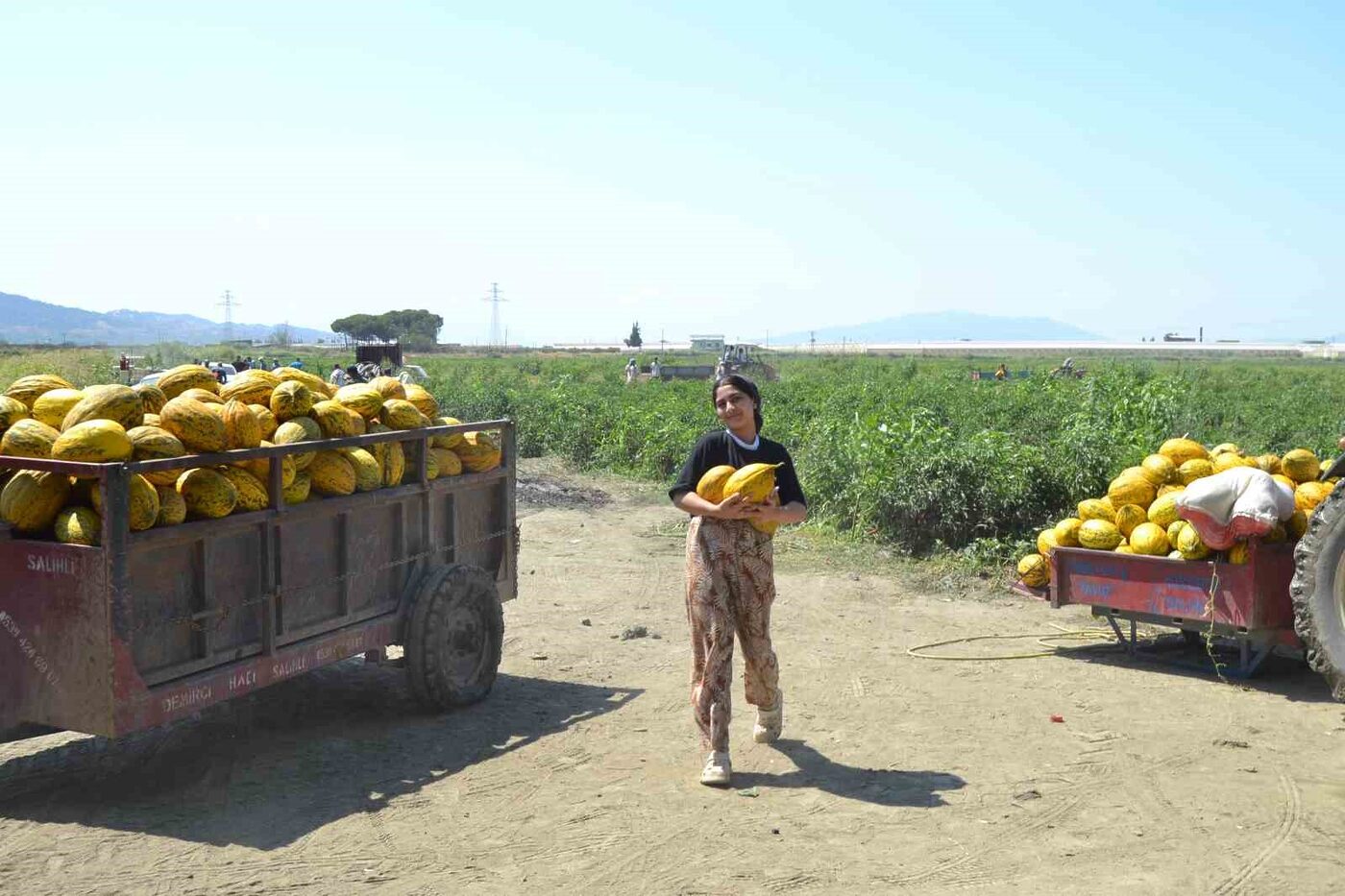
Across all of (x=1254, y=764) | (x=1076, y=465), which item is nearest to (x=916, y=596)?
(x=1076, y=465)

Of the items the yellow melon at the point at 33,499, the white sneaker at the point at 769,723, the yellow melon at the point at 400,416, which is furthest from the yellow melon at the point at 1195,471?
the yellow melon at the point at 33,499

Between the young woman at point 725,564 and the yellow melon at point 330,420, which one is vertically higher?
the yellow melon at point 330,420

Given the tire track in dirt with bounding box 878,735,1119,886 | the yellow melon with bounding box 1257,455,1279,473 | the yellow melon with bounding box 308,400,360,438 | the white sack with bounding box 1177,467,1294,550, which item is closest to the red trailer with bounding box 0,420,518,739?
the yellow melon with bounding box 308,400,360,438

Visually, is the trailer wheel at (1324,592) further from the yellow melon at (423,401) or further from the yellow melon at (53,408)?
the yellow melon at (53,408)

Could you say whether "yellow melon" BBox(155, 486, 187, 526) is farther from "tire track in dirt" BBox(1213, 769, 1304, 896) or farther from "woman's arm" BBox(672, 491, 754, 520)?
"tire track in dirt" BBox(1213, 769, 1304, 896)

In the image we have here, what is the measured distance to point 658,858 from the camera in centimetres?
530

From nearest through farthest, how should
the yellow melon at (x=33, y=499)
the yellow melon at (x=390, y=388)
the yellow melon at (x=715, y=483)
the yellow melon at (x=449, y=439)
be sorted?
the yellow melon at (x=33, y=499), the yellow melon at (x=715, y=483), the yellow melon at (x=390, y=388), the yellow melon at (x=449, y=439)

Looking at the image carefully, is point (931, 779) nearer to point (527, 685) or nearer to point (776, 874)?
point (776, 874)

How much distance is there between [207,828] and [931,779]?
3394 millimetres

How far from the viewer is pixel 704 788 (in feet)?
20.2

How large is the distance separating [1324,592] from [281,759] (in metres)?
5.97

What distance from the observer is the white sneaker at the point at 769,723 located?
6738 millimetres

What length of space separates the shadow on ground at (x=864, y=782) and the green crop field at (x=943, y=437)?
5.95 m

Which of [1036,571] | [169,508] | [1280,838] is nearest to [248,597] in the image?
[169,508]
